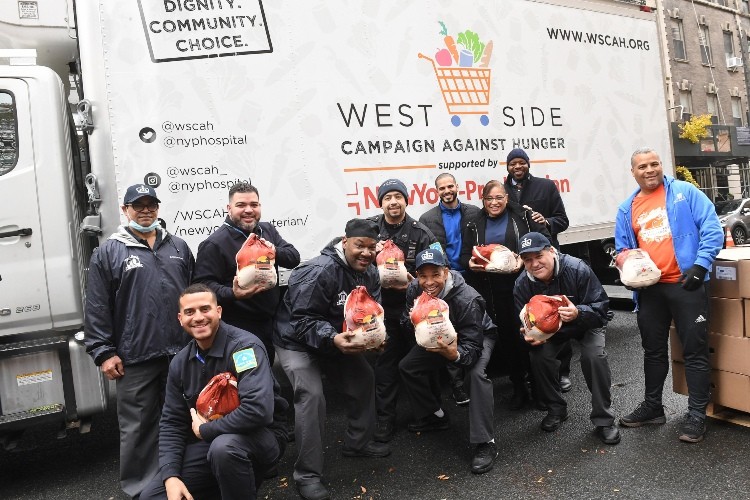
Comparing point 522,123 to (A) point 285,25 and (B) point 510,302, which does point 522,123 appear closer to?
(B) point 510,302

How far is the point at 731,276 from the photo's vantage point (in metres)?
3.94

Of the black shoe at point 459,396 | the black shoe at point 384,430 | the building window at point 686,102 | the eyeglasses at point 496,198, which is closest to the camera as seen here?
the black shoe at point 384,430

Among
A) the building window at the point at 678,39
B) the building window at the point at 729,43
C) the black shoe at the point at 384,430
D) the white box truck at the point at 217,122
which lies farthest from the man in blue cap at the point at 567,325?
the building window at the point at 729,43

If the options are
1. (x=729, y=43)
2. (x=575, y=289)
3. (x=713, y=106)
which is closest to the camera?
(x=575, y=289)

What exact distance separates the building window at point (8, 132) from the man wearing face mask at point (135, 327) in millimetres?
949

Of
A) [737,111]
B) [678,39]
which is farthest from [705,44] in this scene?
[737,111]

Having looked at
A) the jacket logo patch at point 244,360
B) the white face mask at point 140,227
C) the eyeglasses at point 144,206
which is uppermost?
the eyeglasses at point 144,206

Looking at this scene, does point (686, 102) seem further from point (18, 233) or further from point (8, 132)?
point (18, 233)

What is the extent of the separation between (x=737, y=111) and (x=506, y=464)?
33.3 metres

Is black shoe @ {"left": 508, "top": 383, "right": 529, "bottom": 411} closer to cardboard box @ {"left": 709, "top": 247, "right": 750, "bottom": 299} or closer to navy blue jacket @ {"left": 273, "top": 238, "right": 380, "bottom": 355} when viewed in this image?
cardboard box @ {"left": 709, "top": 247, "right": 750, "bottom": 299}

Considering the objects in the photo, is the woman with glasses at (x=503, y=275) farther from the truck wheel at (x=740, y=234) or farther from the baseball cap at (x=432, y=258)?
the truck wheel at (x=740, y=234)

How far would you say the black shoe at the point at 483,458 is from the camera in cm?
362

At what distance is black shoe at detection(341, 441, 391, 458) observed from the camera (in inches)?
157

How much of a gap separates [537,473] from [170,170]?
120 inches
